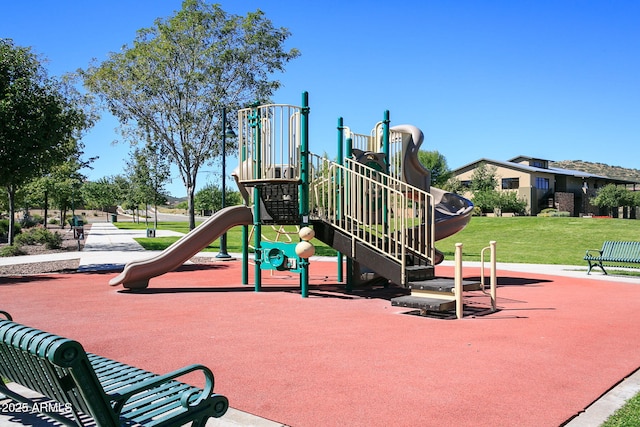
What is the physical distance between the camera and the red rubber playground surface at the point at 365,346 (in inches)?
180

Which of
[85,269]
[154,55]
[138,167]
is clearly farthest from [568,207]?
[85,269]

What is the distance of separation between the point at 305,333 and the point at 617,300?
265 inches

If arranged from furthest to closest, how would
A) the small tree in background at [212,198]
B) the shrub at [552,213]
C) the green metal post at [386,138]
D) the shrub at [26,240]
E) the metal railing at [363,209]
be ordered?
the small tree in background at [212,198] < the shrub at [552,213] < the shrub at [26,240] < the green metal post at [386,138] < the metal railing at [363,209]

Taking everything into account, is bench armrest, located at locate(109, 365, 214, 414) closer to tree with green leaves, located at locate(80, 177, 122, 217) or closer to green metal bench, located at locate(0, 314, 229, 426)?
green metal bench, located at locate(0, 314, 229, 426)

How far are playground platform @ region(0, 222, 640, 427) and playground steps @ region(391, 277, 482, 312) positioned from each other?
0.81ft

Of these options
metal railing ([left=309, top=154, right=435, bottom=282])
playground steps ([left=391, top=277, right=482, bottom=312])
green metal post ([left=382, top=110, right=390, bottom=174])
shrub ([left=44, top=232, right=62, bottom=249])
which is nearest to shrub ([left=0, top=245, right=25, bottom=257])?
shrub ([left=44, top=232, right=62, bottom=249])

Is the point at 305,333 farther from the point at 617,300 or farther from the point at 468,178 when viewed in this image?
the point at 468,178

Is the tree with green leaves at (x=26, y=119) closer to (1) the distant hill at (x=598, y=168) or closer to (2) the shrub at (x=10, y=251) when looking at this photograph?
(2) the shrub at (x=10, y=251)

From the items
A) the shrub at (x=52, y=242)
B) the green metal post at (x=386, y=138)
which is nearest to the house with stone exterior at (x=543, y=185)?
the shrub at (x=52, y=242)

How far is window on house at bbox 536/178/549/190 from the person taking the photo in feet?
189

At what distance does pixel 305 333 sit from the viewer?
24.5ft

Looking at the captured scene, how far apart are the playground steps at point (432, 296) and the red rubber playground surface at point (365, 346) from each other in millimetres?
244

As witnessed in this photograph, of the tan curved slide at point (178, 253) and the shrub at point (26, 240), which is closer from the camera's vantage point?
the tan curved slide at point (178, 253)

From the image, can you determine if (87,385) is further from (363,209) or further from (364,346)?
(363,209)
